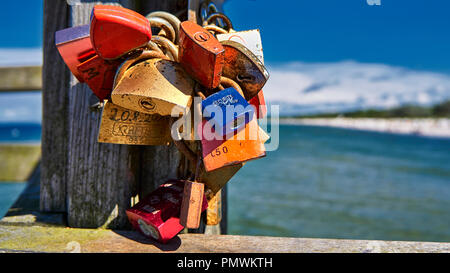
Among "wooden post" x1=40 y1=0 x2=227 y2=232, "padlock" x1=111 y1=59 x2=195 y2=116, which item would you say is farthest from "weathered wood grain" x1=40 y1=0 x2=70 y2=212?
"padlock" x1=111 y1=59 x2=195 y2=116

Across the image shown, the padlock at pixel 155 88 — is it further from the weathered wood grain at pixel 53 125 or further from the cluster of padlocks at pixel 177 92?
the weathered wood grain at pixel 53 125

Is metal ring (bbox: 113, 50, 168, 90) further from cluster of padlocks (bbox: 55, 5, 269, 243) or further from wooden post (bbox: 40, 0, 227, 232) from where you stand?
wooden post (bbox: 40, 0, 227, 232)

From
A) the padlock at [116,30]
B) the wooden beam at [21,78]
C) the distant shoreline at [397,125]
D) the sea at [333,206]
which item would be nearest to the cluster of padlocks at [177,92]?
the padlock at [116,30]

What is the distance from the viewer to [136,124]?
1.00 m

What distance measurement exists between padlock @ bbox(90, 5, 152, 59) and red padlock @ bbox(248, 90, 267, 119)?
35 centimetres

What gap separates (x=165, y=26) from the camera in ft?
3.48

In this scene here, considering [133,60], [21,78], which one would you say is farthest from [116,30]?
[21,78]

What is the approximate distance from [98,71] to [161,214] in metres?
0.44

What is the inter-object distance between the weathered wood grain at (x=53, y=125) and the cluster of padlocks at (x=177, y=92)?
0.40 metres

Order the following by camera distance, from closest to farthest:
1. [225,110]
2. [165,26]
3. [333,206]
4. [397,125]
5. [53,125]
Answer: [225,110] < [165,26] < [53,125] < [333,206] < [397,125]

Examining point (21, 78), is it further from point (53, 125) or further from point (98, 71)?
point (98, 71)

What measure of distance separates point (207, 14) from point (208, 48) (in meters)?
Result: 0.49

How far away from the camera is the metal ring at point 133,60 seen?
88cm

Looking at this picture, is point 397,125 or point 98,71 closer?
point 98,71
